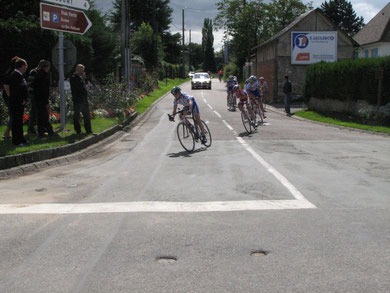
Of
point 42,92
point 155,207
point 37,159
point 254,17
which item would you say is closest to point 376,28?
point 254,17

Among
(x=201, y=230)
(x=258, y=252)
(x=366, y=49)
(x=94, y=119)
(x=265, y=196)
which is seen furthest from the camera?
(x=366, y=49)

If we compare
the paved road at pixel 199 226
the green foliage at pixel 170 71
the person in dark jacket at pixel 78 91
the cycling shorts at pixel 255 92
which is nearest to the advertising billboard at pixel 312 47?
the cycling shorts at pixel 255 92

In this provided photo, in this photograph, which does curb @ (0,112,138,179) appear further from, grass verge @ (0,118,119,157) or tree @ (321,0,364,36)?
A: tree @ (321,0,364,36)

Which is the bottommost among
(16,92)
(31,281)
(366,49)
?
(31,281)

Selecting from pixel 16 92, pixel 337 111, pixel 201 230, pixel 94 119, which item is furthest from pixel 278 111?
pixel 201 230

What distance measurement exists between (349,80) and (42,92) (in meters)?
14.3

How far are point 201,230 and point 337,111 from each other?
18481 mm

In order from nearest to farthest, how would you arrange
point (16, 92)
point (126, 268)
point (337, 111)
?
point (126, 268) → point (16, 92) → point (337, 111)

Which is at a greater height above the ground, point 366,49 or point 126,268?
point 366,49

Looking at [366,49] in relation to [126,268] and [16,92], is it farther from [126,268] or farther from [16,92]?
[126,268]

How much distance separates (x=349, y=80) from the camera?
20297mm

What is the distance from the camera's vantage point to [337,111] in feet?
71.7

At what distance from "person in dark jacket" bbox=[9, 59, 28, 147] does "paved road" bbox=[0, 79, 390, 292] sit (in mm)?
1445

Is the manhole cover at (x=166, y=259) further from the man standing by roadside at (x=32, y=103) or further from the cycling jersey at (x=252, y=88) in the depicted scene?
the cycling jersey at (x=252, y=88)
